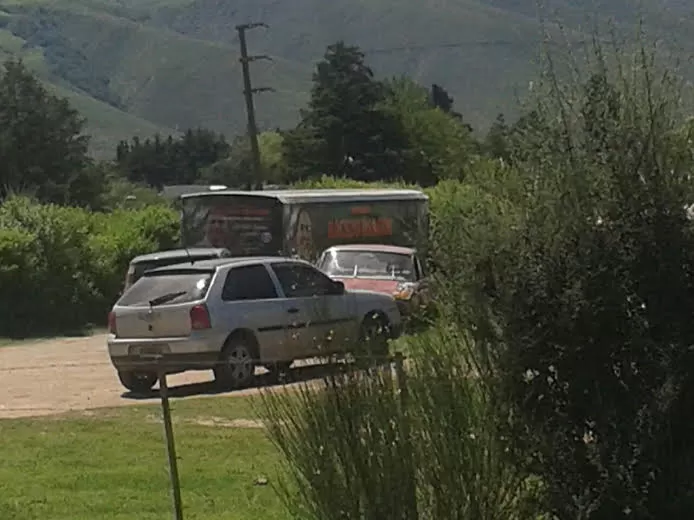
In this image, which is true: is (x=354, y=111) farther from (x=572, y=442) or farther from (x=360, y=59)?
(x=572, y=442)

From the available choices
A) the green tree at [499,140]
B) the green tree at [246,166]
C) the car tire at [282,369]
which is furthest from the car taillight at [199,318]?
the green tree at [246,166]

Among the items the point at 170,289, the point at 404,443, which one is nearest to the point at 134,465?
the point at 404,443

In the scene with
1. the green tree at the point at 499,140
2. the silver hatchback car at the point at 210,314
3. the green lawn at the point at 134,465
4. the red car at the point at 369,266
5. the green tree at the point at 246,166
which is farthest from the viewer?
the green tree at the point at 246,166

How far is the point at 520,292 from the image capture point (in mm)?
6066

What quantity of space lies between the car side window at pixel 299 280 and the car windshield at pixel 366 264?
167 inches

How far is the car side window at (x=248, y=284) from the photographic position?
17875 millimetres

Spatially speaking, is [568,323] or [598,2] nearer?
[568,323]

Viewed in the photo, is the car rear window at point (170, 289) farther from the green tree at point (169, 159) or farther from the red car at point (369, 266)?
the green tree at point (169, 159)

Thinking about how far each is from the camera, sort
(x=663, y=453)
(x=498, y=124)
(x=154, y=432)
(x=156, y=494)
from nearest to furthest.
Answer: (x=663, y=453) → (x=498, y=124) → (x=156, y=494) → (x=154, y=432)

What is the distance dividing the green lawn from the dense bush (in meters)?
16.8

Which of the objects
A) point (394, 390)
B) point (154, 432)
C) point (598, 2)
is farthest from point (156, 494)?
point (598, 2)

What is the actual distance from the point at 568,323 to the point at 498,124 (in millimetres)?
1208

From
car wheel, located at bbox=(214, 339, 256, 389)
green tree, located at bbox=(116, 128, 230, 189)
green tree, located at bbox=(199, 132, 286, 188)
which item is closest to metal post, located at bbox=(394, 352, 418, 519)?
car wheel, located at bbox=(214, 339, 256, 389)

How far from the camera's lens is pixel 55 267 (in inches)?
1287
